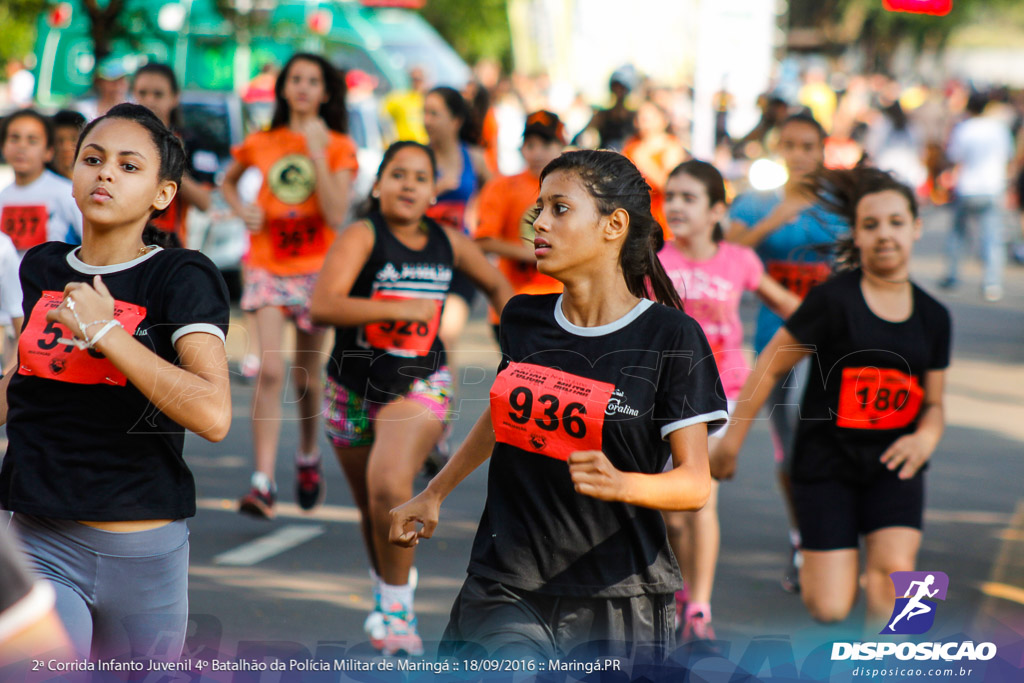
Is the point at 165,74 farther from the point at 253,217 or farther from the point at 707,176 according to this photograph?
the point at 707,176

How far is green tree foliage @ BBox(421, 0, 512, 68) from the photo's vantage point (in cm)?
3447

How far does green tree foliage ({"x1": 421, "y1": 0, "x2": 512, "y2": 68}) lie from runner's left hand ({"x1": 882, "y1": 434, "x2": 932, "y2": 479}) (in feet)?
103

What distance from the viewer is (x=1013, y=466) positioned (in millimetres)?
8289

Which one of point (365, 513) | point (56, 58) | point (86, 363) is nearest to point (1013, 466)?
point (365, 513)

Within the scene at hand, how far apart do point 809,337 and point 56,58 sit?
560 inches

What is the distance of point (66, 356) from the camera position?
10.2 ft

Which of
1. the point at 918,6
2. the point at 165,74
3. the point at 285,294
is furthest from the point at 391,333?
the point at 918,6

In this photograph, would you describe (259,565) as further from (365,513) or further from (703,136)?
(703,136)

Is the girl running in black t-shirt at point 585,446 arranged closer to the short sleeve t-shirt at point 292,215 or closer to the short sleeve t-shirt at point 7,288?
the short sleeve t-shirt at point 7,288

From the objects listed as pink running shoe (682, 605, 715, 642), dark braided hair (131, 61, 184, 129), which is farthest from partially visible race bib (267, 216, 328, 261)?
pink running shoe (682, 605, 715, 642)

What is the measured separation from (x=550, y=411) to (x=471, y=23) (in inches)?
1290

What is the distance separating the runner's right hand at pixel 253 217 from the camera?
7.09 meters

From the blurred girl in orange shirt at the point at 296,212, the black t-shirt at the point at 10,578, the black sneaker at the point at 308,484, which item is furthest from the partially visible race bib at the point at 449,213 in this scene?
the black t-shirt at the point at 10,578

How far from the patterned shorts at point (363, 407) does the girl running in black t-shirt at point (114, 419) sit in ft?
6.40
